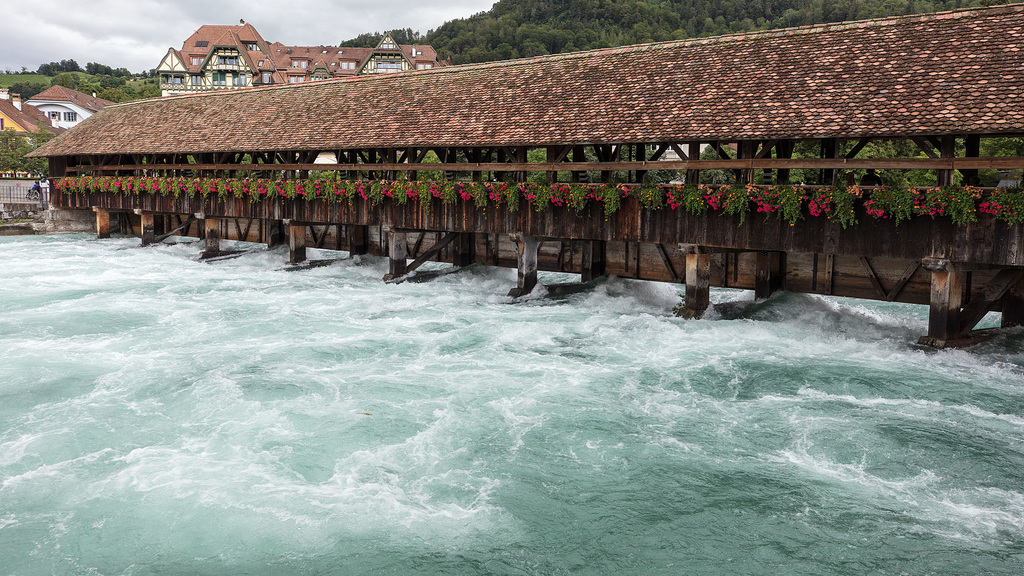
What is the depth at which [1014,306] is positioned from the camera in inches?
448

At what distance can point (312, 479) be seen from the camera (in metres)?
6.55

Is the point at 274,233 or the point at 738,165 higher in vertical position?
the point at 738,165

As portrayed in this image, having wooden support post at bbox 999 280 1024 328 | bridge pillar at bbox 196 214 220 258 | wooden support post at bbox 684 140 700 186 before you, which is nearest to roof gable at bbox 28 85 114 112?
bridge pillar at bbox 196 214 220 258

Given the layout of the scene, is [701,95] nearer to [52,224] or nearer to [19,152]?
[52,224]

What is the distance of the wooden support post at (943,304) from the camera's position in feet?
33.3

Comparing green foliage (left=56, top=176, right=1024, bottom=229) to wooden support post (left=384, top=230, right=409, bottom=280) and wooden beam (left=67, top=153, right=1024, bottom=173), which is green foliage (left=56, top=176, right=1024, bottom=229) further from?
wooden support post (left=384, top=230, right=409, bottom=280)

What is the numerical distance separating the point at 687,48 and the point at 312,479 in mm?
10596

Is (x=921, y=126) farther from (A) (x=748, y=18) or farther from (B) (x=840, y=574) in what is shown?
(A) (x=748, y=18)

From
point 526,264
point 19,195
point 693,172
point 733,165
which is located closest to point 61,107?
point 19,195

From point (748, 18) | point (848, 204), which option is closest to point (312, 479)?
point (848, 204)

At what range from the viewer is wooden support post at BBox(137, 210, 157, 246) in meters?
22.2

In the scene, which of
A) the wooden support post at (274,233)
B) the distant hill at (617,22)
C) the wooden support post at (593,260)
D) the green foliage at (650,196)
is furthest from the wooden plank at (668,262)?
the distant hill at (617,22)

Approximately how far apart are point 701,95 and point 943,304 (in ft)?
15.6

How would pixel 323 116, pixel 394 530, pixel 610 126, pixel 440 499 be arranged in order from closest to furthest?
pixel 394 530, pixel 440 499, pixel 610 126, pixel 323 116
